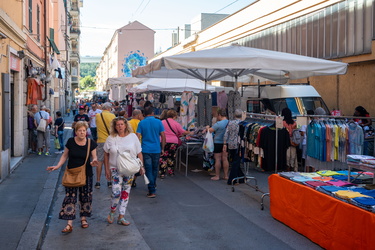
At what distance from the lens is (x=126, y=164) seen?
21.2 ft

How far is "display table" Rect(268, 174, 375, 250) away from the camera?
4777mm

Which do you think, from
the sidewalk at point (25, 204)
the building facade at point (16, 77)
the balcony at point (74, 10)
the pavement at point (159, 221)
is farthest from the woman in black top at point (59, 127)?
the balcony at point (74, 10)

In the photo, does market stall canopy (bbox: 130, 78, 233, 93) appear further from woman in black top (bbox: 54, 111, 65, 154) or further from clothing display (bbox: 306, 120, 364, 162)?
clothing display (bbox: 306, 120, 364, 162)

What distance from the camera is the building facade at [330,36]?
16.5 metres

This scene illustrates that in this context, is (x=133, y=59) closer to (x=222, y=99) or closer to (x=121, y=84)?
(x=121, y=84)

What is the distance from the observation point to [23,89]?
1352cm

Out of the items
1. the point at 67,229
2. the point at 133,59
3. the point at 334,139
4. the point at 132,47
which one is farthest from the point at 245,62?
the point at 132,47

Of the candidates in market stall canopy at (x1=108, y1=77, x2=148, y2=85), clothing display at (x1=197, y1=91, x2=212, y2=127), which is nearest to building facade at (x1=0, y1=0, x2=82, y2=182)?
clothing display at (x1=197, y1=91, x2=212, y2=127)

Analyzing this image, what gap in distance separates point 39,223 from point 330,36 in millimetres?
15655

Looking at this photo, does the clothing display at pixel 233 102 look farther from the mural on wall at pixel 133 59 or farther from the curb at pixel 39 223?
the mural on wall at pixel 133 59

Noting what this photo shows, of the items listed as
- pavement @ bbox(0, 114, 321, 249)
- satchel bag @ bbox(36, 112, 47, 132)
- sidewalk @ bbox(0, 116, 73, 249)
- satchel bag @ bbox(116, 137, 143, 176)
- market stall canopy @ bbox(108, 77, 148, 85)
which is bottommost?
pavement @ bbox(0, 114, 321, 249)

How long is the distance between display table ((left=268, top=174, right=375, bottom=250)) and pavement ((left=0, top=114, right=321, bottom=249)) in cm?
20

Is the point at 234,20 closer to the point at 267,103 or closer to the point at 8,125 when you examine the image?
the point at 267,103

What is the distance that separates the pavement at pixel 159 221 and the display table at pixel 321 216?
0.20 metres
